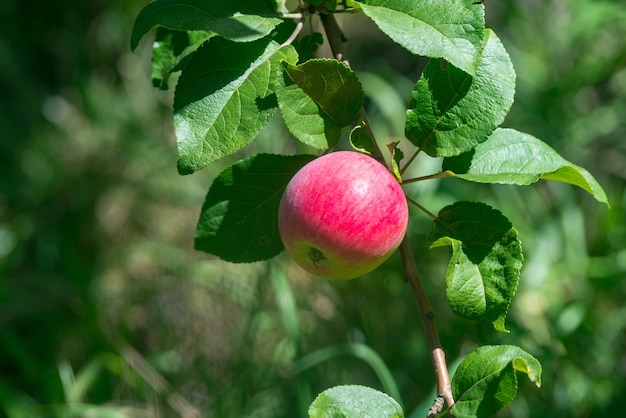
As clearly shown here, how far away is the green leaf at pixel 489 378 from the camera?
538mm

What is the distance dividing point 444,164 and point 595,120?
179 centimetres

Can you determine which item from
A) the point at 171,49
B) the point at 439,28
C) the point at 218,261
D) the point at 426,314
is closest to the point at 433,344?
the point at 426,314

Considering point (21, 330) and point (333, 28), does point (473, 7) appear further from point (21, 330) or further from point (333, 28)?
point (21, 330)

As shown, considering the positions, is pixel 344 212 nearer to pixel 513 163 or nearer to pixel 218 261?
pixel 513 163

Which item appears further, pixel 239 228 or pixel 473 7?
→ pixel 239 228

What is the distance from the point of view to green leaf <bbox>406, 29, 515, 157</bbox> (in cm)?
60

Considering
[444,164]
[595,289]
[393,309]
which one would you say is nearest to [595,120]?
[595,289]

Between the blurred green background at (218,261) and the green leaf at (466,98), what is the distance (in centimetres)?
74

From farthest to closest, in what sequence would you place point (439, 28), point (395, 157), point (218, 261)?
point (218, 261) → point (395, 157) → point (439, 28)

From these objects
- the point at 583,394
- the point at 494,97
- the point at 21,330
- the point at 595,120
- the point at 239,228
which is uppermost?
the point at 494,97

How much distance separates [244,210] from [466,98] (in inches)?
9.0

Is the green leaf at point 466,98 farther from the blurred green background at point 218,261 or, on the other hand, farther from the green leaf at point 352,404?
the blurred green background at point 218,261

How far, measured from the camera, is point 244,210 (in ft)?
2.27

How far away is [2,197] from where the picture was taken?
2.34 m
